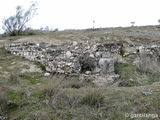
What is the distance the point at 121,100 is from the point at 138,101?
33 cm

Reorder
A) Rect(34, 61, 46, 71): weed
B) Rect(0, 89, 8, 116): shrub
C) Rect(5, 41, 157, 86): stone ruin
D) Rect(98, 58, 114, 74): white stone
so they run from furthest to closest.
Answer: Rect(34, 61, 46, 71): weed, Rect(98, 58, 114, 74): white stone, Rect(5, 41, 157, 86): stone ruin, Rect(0, 89, 8, 116): shrub

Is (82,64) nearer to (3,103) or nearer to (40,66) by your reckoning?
(40,66)

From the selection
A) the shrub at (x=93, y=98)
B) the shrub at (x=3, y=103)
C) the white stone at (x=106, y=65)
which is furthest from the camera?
the white stone at (x=106, y=65)

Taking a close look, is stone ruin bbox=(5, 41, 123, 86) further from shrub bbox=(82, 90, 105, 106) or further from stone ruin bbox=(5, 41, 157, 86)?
shrub bbox=(82, 90, 105, 106)

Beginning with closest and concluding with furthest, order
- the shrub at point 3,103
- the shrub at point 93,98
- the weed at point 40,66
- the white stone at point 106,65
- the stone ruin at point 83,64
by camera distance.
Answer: the shrub at point 3,103 < the shrub at point 93,98 < the stone ruin at point 83,64 < the white stone at point 106,65 < the weed at point 40,66

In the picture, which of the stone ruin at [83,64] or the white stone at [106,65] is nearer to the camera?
the stone ruin at [83,64]

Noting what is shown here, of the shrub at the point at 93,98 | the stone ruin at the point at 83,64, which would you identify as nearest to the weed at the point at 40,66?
the stone ruin at the point at 83,64

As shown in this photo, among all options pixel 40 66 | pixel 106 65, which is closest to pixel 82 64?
pixel 106 65

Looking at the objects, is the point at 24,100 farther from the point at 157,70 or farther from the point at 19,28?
the point at 19,28

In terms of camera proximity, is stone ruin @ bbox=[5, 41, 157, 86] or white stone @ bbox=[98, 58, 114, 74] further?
white stone @ bbox=[98, 58, 114, 74]

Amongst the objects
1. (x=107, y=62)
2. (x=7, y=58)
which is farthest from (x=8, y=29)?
(x=107, y=62)

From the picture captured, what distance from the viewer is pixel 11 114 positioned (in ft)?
8.74

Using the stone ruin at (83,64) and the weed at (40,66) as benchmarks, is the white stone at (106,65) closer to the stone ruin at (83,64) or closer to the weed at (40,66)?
the stone ruin at (83,64)

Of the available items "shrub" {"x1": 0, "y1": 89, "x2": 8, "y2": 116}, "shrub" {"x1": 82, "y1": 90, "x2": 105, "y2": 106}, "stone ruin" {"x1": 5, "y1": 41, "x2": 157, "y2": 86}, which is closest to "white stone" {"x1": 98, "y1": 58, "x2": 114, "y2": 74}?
"stone ruin" {"x1": 5, "y1": 41, "x2": 157, "y2": 86}
